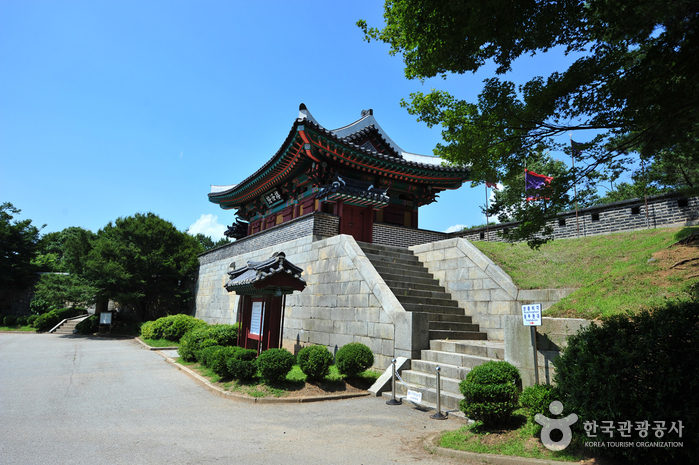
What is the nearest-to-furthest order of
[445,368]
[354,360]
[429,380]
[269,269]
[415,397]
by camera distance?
[415,397] < [429,380] < [445,368] < [354,360] < [269,269]

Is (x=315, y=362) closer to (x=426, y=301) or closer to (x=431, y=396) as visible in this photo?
(x=431, y=396)

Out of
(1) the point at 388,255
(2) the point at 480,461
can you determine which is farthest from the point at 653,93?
(1) the point at 388,255

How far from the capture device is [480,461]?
4609mm

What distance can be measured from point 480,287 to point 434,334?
2.42 metres

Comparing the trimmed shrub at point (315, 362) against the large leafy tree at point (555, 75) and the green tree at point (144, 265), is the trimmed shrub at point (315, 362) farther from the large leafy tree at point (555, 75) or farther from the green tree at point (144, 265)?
the green tree at point (144, 265)

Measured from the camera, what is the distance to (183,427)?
19.3ft

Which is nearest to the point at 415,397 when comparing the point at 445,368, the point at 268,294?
the point at 445,368

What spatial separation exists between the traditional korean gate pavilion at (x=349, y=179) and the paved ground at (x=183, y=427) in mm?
8878

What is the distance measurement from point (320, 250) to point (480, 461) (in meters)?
8.51

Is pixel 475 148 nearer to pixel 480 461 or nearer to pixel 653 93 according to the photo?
pixel 653 93

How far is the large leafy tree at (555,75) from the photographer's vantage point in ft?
15.8

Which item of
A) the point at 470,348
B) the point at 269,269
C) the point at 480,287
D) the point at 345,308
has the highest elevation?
the point at 269,269

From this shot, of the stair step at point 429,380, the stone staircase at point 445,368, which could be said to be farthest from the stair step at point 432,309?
the stair step at point 429,380

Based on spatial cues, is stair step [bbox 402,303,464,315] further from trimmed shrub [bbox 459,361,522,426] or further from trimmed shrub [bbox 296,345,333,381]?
trimmed shrub [bbox 459,361,522,426]
